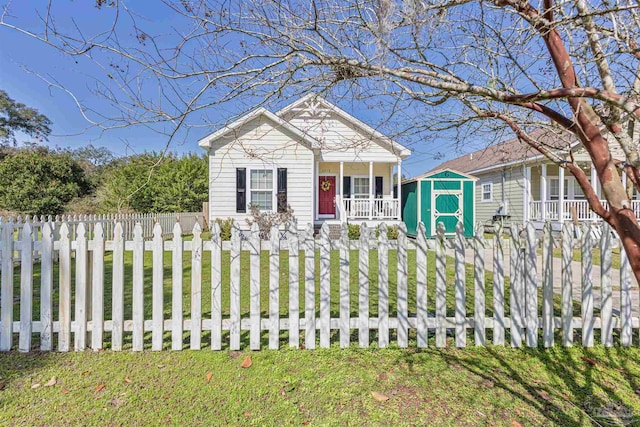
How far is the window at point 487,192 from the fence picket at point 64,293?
64.2 ft

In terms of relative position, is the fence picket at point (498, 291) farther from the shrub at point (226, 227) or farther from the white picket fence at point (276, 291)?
the shrub at point (226, 227)

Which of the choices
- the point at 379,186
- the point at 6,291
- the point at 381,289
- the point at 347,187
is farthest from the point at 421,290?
the point at 379,186

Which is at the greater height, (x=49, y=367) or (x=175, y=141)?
(x=175, y=141)

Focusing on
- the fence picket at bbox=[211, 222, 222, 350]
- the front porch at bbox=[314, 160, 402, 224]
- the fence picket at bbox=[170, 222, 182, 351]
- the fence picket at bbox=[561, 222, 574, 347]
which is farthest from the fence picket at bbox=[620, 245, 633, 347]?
the front porch at bbox=[314, 160, 402, 224]

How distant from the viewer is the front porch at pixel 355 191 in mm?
14383

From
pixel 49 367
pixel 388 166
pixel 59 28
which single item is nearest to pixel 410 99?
pixel 59 28

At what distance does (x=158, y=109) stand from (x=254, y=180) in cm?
1077

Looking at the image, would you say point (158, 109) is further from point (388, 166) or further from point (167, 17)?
point (388, 166)

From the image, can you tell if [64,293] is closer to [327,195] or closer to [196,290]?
[196,290]

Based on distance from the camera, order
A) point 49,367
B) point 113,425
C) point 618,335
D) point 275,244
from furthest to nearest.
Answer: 1. point 618,335
2. point 275,244
3. point 49,367
4. point 113,425

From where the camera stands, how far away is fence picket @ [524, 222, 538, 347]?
316cm

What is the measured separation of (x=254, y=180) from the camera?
42.2ft

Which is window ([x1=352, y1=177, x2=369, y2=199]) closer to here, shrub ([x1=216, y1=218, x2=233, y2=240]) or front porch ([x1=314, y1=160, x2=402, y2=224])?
front porch ([x1=314, y1=160, x2=402, y2=224])

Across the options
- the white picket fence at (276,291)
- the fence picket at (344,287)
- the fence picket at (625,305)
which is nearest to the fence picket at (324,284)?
the white picket fence at (276,291)
